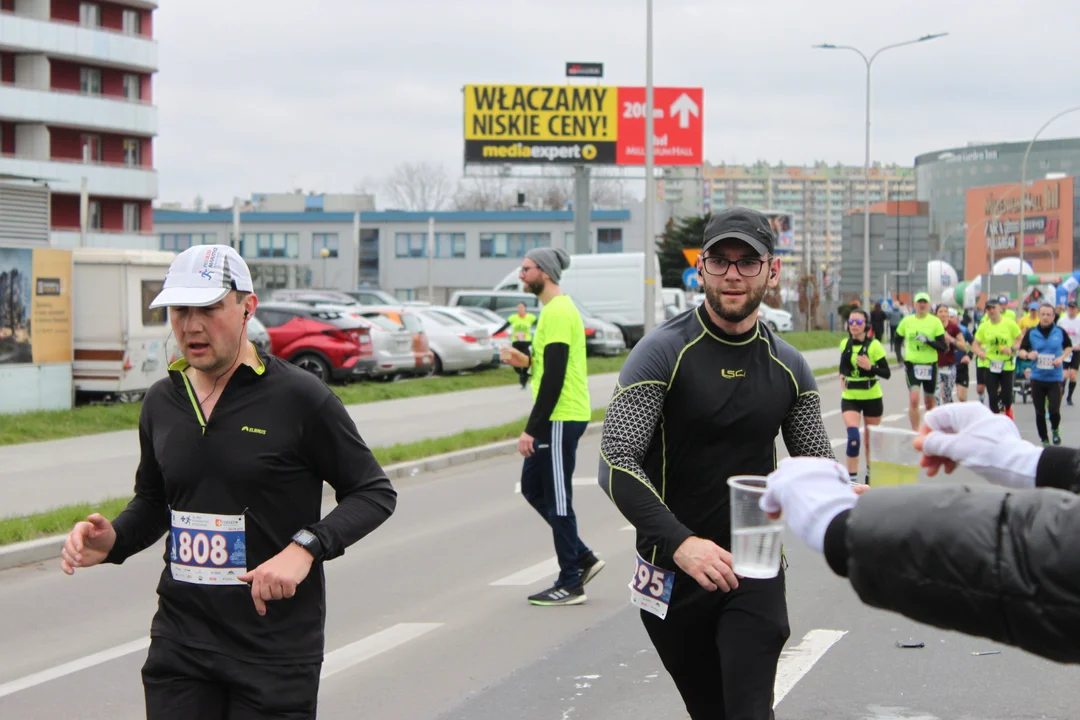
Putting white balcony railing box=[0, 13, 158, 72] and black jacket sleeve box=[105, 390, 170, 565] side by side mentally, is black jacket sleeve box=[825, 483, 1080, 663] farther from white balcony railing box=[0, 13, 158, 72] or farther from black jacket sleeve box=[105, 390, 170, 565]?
white balcony railing box=[0, 13, 158, 72]

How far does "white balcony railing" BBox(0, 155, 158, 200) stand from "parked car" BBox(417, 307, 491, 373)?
37087mm

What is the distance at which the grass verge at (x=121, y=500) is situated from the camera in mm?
9836

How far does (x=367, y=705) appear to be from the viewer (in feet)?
19.2

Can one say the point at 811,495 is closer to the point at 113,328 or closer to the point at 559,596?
the point at 559,596

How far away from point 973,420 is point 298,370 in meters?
1.97

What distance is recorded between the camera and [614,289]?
4097cm

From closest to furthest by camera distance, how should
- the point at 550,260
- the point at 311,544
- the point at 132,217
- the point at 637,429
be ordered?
the point at 311,544
the point at 637,429
the point at 550,260
the point at 132,217

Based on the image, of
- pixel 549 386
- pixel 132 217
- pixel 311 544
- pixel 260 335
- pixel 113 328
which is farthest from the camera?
pixel 132 217

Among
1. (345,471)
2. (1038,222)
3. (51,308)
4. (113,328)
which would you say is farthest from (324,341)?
(1038,222)

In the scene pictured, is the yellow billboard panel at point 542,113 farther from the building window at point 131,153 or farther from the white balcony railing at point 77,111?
the building window at point 131,153

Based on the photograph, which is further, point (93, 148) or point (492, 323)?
point (93, 148)

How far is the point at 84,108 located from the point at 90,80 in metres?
2.00

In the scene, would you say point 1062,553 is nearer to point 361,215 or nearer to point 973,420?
point 973,420

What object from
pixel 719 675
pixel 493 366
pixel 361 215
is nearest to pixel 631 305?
pixel 493 366
